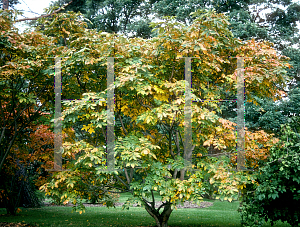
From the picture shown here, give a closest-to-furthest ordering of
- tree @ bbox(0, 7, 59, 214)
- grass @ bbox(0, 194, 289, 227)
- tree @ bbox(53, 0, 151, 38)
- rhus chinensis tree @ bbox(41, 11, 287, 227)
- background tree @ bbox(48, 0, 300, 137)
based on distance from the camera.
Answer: rhus chinensis tree @ bbox(41, 11, 287, 227) → tree @ bbox(0, 7, 59, 214) → grass @ bbox(0, 194, 289, 227) → background tree @ bbox(48, 0, 300, 137) → tree @ bbox(53, 0, 151, 38)

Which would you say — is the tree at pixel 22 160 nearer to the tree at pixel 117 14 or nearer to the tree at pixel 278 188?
the tree at pixel 278 188

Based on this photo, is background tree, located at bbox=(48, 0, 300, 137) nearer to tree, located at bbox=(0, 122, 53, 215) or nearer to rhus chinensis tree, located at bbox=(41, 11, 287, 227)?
rhus chinensis tree, located at bbox=(41, 11, 287, 227)

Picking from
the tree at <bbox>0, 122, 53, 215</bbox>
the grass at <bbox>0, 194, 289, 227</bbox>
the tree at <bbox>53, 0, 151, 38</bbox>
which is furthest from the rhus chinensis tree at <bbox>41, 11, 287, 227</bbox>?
the tree at <bbox>53, 0, 151, 38</bbox>

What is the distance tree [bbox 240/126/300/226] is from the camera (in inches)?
198

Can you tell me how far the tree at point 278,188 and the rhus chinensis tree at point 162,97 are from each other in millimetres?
395

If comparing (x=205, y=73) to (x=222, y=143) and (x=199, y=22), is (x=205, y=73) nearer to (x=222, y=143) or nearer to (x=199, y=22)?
(x=199, y=22)

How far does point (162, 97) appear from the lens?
5.44m

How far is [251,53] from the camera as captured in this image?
595 centimetres

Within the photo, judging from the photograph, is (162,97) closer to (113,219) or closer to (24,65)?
(24,65)

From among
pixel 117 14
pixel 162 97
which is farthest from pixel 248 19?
→ pixel 162 97

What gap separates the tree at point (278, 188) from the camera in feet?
16.5

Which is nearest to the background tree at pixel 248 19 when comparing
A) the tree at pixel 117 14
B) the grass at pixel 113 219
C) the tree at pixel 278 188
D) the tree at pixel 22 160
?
the tree at pixel 117 14

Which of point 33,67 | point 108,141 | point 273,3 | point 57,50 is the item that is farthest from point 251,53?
point 273,3

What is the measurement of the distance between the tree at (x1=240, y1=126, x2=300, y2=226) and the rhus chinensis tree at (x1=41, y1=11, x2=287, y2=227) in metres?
0.39
